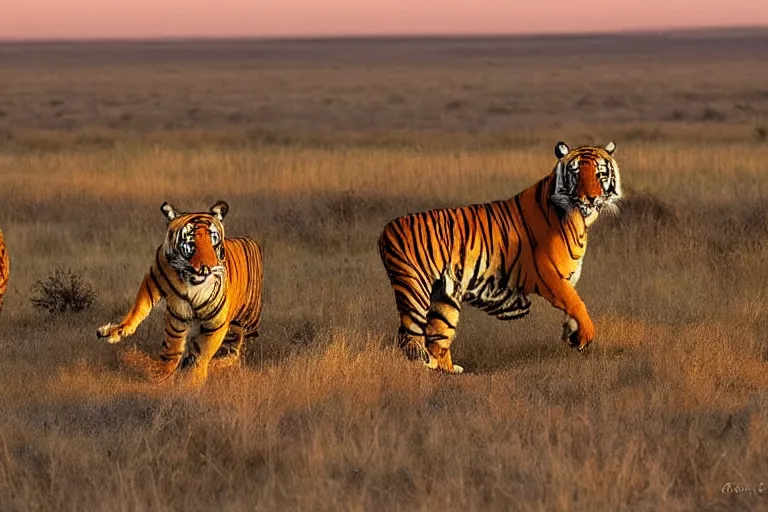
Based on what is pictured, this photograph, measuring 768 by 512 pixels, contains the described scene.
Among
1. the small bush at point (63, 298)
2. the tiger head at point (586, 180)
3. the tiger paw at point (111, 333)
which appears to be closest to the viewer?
the tiger paw at point (111, 333)

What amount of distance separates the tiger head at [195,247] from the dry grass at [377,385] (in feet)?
2.21

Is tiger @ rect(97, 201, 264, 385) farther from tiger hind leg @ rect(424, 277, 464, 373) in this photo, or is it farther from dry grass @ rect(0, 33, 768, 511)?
tiger hind leg @ rect(424, 277, 464, 373)

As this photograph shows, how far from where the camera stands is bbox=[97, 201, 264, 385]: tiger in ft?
24.1

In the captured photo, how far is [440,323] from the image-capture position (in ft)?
27.7

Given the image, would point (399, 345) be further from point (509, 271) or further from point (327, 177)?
point (327, 177)

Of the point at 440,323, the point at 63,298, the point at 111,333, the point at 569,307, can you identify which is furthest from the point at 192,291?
the point at 63,298

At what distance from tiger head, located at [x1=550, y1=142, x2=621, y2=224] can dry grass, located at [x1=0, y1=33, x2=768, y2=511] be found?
3.27ft

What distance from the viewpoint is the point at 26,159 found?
21234 mm

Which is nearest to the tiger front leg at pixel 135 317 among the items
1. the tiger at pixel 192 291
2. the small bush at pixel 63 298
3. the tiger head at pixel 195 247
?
the tiger at pixel 192 291

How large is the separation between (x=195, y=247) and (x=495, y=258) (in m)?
2.05

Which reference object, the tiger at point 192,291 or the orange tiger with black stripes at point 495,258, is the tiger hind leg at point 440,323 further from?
the tiger at point 192,291

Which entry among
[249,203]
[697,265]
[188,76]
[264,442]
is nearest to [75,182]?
[249,203]

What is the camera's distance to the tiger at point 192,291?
24.1 feet

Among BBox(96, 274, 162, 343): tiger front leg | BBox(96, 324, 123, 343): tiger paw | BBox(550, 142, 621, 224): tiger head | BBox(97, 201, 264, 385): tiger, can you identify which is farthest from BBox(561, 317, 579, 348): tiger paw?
BBox(96, 324, 123, 343): tiger paw
